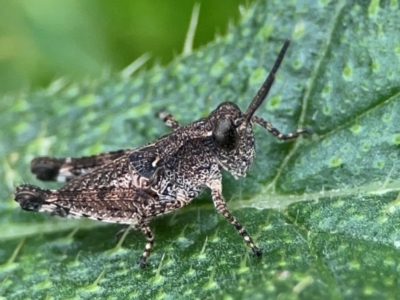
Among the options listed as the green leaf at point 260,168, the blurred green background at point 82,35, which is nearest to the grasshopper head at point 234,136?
the green leaf at point 260,168

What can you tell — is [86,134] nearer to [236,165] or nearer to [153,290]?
[236,165]

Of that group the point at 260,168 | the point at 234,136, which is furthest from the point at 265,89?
the point at 260,168

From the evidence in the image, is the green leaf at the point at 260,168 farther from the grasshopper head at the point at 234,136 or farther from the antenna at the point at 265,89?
the antenna at the point at 265,89

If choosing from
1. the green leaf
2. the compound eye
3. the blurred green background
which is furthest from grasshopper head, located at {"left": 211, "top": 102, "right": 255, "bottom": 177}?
the blurred green background

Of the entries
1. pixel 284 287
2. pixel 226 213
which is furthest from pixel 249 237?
pixel 284 287

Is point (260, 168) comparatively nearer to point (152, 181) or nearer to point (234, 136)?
point (234, 136)
